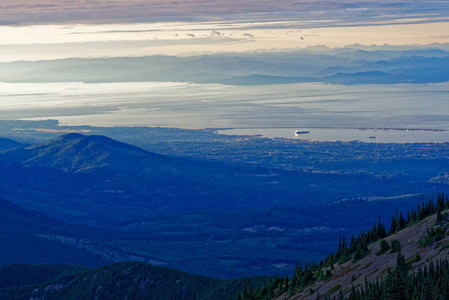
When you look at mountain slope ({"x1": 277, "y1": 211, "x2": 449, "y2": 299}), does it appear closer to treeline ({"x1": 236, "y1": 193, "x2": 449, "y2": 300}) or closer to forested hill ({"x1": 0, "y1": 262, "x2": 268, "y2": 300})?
treeline ({"x1": 236, "y1": 193, "x2": 449, "y2": 300})

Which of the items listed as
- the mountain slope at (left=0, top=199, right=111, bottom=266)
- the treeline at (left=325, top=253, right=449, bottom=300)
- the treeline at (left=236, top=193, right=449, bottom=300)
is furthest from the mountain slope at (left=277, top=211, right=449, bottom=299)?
the mountain slope at (left=0, top=199, right=111, bottom=266)

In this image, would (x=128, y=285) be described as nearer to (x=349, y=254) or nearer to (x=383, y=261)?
(x=349, y=254)

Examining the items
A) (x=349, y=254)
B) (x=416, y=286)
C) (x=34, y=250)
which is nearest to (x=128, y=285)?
(x=349, y=254)

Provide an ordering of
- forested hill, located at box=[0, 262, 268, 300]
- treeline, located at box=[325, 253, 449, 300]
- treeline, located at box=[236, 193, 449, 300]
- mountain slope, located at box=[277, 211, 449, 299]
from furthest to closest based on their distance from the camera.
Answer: forested hill, located at box=[0, 262, 268, 300], treeline, located at box=[236, 193, 449, 300], mountain slope, located at box=[277, 211, 449, 299], treeline, located at box=[325, 253, 449, 300]

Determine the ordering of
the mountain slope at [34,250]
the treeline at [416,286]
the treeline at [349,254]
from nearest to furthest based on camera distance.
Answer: the treeline at [416,286]
the treeline at [349,254]
the mountain slope at [34,250]

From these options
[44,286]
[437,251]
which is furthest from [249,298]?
[44,286]

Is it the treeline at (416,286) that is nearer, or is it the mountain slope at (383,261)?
the treeline at (416,286)

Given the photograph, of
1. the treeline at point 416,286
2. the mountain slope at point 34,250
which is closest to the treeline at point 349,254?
the treeline at point 416,286

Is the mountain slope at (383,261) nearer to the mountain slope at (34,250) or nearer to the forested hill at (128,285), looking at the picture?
the forested hill at (128,285)

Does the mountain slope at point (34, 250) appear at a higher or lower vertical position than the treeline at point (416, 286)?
lower
